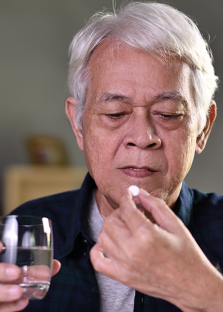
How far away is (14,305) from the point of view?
96 cm

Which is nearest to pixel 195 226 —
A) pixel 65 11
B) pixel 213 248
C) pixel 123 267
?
pixel 213 248

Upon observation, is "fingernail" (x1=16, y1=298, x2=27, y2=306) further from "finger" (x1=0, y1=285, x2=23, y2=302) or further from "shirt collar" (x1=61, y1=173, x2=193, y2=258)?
"shirt collar" (x1=61, y1=173, x2=193, y2=258)

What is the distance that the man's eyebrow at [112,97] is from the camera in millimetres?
1275

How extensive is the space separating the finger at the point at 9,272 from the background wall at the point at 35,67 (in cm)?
341

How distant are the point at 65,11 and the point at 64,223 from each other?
11.7ft

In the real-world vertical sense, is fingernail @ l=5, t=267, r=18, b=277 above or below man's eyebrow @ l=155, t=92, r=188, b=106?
below

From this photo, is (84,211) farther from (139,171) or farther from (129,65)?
(129,65)

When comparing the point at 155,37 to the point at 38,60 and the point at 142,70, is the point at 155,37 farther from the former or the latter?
the point at 38,60

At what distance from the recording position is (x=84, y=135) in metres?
1.46

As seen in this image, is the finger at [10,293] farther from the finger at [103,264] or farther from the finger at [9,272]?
the finger at [103,264]

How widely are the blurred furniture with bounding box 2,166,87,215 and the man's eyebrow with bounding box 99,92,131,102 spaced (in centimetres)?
268

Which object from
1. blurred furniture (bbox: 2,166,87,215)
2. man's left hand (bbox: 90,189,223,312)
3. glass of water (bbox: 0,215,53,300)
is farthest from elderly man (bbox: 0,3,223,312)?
blurred furniture (bbox: 2,166,87,215)

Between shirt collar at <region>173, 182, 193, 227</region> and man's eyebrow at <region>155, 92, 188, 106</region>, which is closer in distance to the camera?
man's eyebrow at <region>155, 92, 188, 106</region>

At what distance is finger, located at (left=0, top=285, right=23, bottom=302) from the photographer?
881mm
